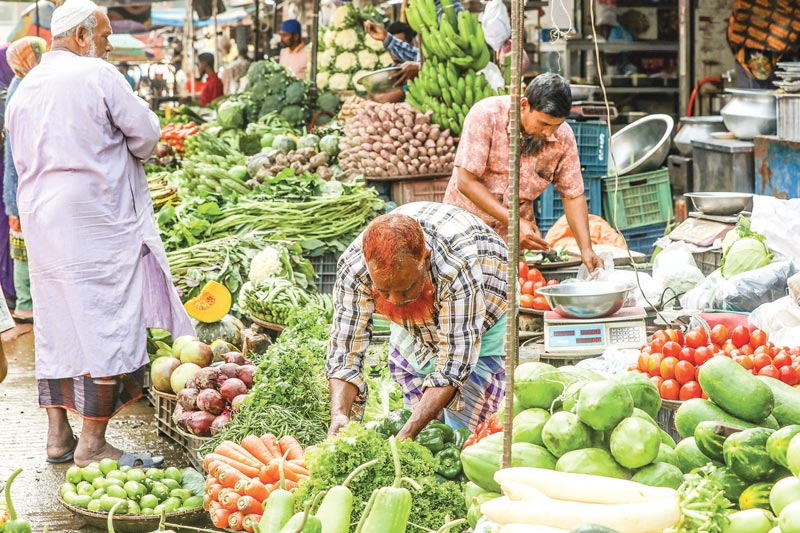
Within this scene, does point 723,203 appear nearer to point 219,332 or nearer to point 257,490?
point 219,332

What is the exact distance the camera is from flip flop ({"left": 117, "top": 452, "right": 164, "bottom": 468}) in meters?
4.90

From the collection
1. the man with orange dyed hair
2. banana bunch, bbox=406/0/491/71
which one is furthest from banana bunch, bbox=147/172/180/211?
the man with orange dyed hair

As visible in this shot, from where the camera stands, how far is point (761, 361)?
12.7 feet

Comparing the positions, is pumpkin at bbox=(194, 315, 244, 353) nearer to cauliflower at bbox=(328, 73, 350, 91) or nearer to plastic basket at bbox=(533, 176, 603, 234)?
plastic basket at bbox=(533, 176, 603, 234)

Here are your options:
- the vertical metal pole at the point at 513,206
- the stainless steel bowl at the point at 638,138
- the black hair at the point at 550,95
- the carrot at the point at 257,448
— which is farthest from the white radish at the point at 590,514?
the stainless steel bowl at the point at 638,138

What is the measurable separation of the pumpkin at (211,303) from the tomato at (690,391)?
3.47 m

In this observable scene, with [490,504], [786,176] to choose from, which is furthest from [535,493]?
[786,176]

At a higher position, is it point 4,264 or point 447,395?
point 447,395

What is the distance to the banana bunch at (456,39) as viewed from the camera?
7.93 meters

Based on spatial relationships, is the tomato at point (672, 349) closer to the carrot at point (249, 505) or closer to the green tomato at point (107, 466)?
the carrot at point (249, 505)

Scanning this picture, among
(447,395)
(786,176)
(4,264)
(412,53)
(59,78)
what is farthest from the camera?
(412,53)

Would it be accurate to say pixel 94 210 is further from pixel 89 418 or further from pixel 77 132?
pixel 89 418

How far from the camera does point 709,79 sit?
1112 centimetres

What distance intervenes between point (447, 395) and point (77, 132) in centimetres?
234
